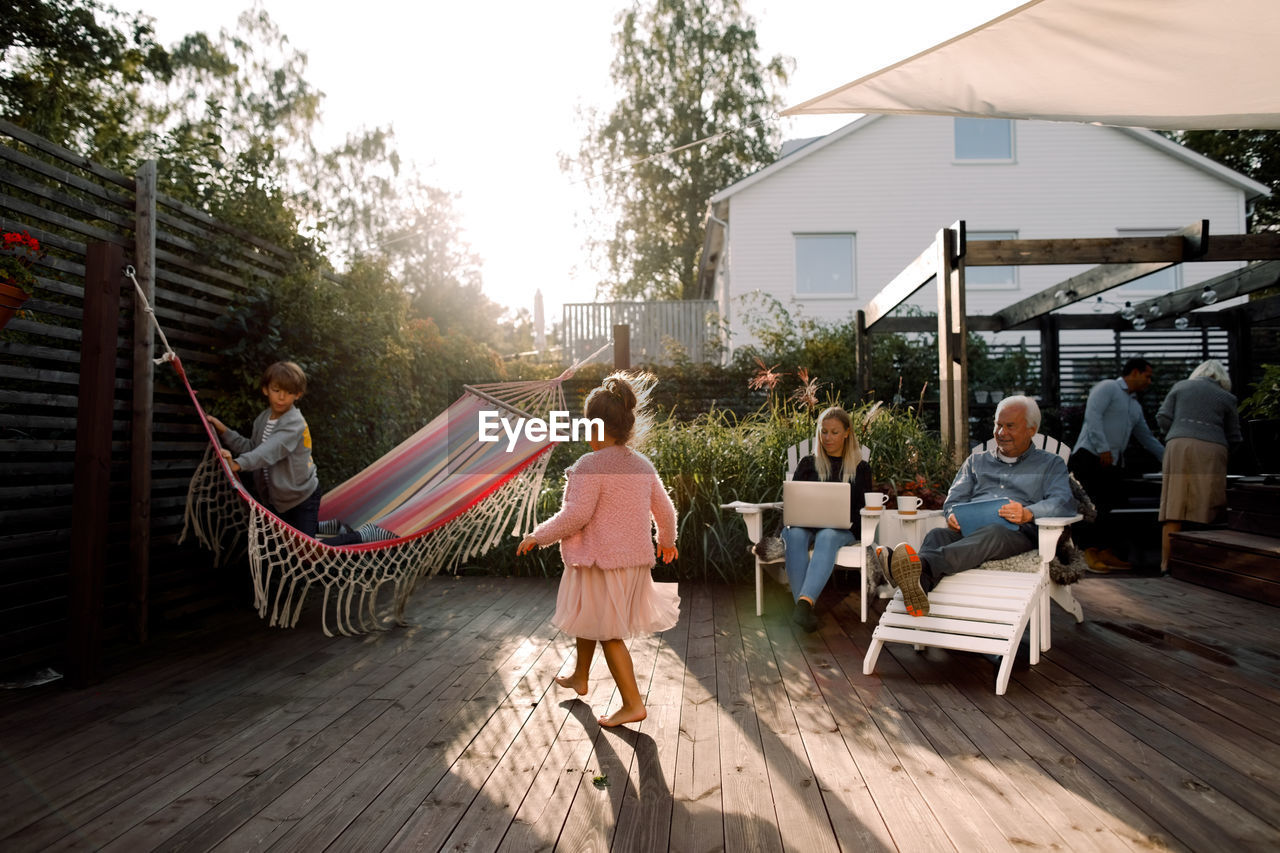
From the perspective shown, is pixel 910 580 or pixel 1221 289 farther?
pixel 1221 289

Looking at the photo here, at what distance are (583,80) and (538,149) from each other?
1726 mm

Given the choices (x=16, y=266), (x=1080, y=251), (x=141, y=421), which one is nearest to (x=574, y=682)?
(x=141, y=421)

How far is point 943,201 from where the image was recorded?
12.3 metres

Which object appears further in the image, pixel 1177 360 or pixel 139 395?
pixel 1177 360

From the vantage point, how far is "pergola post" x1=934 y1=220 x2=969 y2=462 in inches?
184

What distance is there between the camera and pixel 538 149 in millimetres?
19000

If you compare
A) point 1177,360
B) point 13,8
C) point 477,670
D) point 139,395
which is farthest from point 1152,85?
point 13,8

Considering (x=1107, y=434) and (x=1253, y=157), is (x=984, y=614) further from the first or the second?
(x=1253, y=157)

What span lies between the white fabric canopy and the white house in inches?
399

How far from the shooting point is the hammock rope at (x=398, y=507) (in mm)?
3348

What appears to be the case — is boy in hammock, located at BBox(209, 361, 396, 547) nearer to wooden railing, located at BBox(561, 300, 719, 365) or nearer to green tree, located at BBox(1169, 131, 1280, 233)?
wooden railing, located at BBox(561, 300, 719, 365)

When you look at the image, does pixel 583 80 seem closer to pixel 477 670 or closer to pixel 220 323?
pixel 220 323

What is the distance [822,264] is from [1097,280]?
6340 mm

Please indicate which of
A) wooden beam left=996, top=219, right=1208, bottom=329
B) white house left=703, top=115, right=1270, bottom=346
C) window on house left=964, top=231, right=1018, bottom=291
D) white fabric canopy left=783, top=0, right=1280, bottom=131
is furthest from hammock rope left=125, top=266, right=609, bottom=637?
window on house left=964, top=231, right=1018, bottom=291
